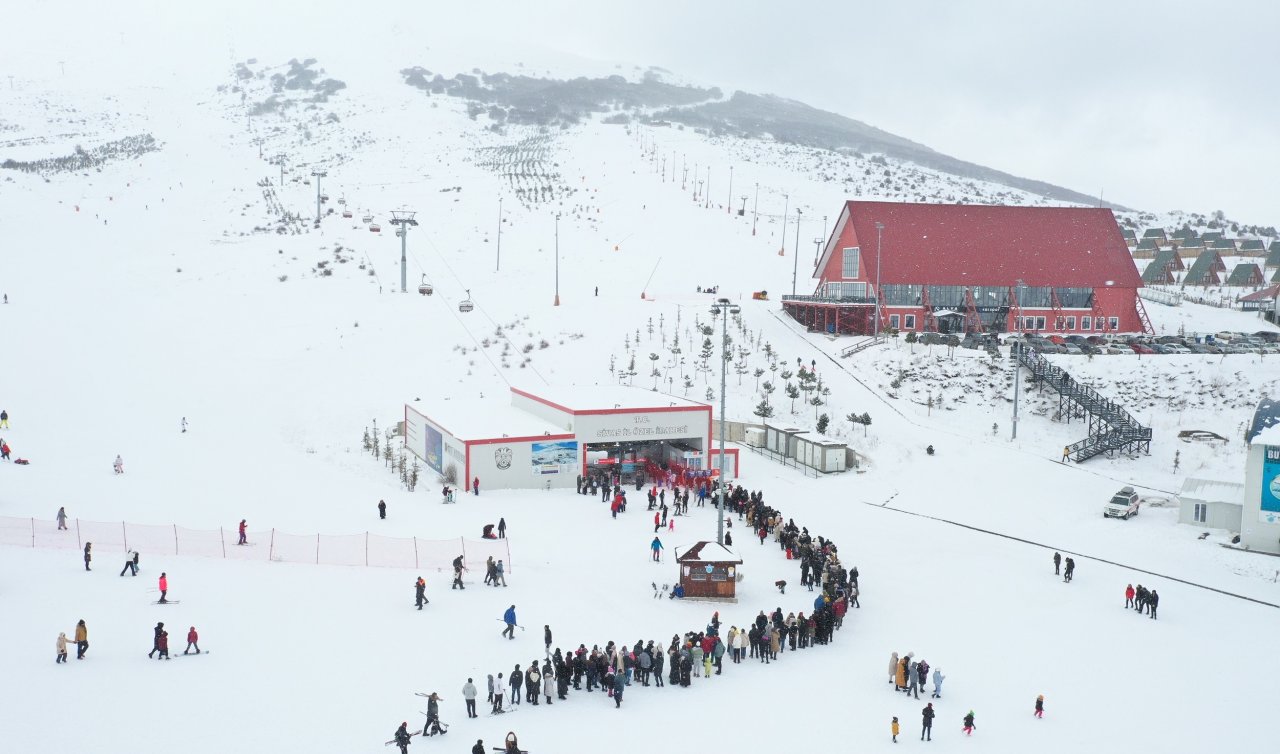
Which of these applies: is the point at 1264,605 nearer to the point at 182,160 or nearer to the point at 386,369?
the point at 386,369

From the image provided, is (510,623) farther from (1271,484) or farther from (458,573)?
(1271,484)

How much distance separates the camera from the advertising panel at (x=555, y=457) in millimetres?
37000

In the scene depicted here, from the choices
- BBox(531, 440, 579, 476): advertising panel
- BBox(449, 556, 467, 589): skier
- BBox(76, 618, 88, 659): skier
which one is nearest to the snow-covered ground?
BBox(76, 618, 88, 659): skier

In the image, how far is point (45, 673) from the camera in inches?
707

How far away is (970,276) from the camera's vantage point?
6191 centimetres

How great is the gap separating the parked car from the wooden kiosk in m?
17.2

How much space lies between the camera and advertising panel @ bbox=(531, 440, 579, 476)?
121 feet

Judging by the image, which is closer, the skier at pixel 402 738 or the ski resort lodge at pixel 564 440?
the skier at pixel 402 738

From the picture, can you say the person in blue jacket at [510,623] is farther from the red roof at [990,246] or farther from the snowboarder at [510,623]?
the red roof at [990,246]

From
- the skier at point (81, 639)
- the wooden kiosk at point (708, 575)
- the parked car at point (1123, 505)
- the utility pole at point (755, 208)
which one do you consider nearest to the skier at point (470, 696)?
the skier at point (81, 639)

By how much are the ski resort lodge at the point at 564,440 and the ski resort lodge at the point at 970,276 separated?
22989 millimetres

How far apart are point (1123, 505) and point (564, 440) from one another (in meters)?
20.7

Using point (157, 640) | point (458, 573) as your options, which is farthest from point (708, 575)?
point (157, 640)

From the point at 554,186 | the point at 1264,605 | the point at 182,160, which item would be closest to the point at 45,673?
the point at 1264,605
